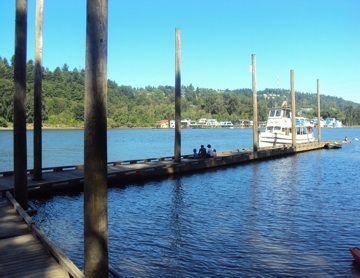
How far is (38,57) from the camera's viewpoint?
1480 centimetres

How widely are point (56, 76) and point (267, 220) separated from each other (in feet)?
540

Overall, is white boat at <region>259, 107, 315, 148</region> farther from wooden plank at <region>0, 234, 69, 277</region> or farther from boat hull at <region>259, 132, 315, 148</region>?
wooden plank at <region>0, 234, 69, 277</region>

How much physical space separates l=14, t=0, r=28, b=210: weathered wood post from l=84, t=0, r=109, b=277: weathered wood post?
22.6 ft

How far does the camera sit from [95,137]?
4.74 meters

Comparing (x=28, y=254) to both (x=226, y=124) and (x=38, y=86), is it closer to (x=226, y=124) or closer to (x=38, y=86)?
(x=38, y=86)

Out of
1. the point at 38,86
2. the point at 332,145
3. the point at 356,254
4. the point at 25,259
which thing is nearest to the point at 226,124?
the point at 332,145

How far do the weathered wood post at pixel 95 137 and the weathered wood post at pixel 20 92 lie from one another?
22.6ft

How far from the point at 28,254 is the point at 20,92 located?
546 centimetres

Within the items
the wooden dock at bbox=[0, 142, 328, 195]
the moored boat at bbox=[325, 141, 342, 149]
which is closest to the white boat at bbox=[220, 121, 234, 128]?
the moored boat at bbox=[325, 141, 342, 149]

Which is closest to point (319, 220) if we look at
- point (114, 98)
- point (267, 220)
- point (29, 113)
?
point (267, 220)

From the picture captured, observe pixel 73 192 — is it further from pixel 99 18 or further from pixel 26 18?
pixel 99 18

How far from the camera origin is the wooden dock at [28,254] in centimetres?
623

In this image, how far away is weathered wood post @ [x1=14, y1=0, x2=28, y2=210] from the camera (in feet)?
34.7

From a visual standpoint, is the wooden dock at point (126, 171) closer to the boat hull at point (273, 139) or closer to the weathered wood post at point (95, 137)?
the weathered wood post at point (95, 137)
